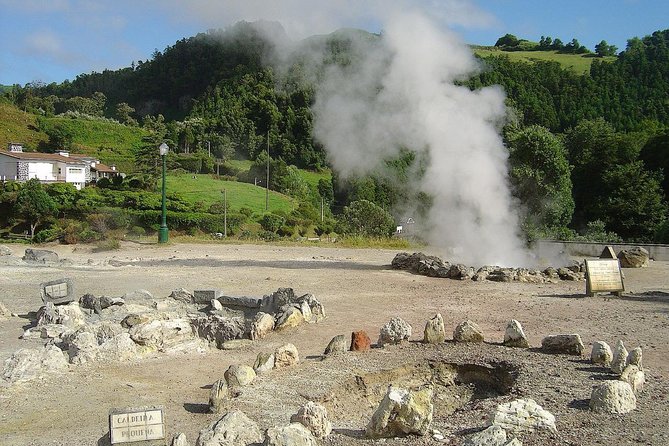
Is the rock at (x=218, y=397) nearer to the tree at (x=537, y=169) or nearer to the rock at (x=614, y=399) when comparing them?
the rock at (x=614, y=399)

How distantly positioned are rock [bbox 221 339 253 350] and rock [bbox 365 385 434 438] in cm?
371

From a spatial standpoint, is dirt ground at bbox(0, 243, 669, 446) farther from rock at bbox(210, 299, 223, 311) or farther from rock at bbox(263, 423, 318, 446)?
rock at bbox(210, 299, 223, 311)

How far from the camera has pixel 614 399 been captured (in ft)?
18.5

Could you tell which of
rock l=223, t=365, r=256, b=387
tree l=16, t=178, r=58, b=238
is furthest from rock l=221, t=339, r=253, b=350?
tree l=16, t=178, r=58, b=238

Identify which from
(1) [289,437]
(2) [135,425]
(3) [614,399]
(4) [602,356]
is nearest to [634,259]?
(4) [602,356]

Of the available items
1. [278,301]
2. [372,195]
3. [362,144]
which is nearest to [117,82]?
[372,195]

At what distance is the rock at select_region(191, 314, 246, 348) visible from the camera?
901 centimetres

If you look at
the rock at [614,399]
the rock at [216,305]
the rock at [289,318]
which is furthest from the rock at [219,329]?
the rock at [614,399]

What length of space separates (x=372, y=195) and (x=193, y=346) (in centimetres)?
2026

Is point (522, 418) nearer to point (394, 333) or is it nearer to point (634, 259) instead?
point (394, 333)

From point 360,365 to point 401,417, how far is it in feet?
7.02

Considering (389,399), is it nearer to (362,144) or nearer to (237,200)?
(362,144)

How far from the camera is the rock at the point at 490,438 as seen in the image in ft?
15.0

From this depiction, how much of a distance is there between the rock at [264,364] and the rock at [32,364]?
7.34ft
